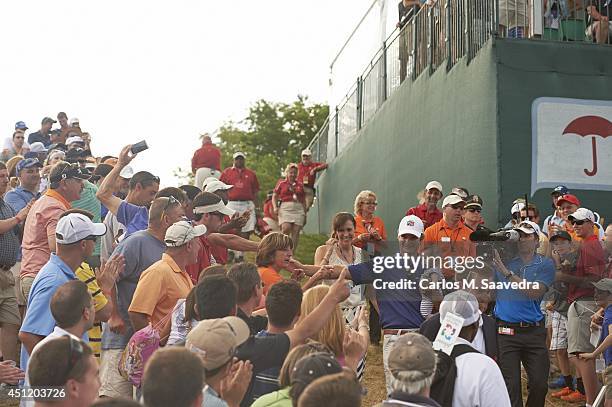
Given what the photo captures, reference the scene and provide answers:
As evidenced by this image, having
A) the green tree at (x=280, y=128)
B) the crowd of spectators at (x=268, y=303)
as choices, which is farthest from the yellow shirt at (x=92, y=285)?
the green tree at (x=280, y=128)

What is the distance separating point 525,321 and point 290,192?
31.2 feet

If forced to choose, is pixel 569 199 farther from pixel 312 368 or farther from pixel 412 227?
pixel 312 368

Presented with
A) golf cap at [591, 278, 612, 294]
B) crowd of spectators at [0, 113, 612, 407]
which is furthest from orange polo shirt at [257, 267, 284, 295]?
golf cap at [591, 278, 612, 294]

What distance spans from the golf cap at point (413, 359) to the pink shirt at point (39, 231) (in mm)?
3608

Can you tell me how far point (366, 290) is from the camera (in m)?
7.91

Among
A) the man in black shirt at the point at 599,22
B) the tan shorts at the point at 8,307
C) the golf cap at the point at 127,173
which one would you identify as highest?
the man in black shirt at the point at 599,22

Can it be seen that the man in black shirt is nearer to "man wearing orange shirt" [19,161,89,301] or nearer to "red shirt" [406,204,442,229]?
"red shirt" [406,204,442,229]

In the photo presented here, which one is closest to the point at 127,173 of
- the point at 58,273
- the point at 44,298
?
the point at 58,273

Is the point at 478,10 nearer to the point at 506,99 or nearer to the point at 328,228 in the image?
the point at 506,99

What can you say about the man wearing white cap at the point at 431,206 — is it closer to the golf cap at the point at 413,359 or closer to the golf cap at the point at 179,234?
the golf cap at the point at 179,234

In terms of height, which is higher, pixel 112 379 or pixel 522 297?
pixel 522 297

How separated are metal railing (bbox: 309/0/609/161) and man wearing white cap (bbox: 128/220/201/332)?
6.06m

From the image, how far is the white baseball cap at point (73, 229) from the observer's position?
17.7 ft

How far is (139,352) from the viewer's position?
5.24 metres
